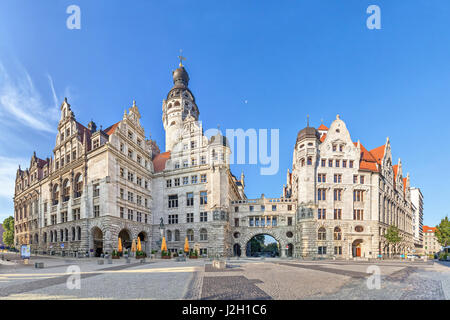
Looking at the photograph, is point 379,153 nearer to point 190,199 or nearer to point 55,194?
point 190,199

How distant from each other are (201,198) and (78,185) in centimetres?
2056

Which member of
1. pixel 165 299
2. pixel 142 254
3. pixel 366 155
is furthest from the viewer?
Result: pixel 366 155

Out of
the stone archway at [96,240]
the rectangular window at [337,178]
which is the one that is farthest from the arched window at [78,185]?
the rectangular window at [337,178]

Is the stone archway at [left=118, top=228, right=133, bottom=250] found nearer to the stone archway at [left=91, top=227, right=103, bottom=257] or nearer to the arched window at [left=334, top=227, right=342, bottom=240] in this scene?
the stone archway at [left=91, top=227, right=103, bottom=257]

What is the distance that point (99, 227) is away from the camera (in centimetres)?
3753

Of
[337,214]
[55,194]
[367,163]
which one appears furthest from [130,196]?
[367,163]

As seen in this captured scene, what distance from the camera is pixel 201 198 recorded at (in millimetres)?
46312

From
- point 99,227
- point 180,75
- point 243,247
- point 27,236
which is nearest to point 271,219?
point 243,247

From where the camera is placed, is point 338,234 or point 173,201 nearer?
point 338,234

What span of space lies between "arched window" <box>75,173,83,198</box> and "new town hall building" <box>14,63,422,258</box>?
17 centimetres

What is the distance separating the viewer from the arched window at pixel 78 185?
140 feet

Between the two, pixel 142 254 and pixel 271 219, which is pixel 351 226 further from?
pixel 142 254

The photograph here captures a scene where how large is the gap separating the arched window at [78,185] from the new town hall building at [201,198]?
0.55 feet
